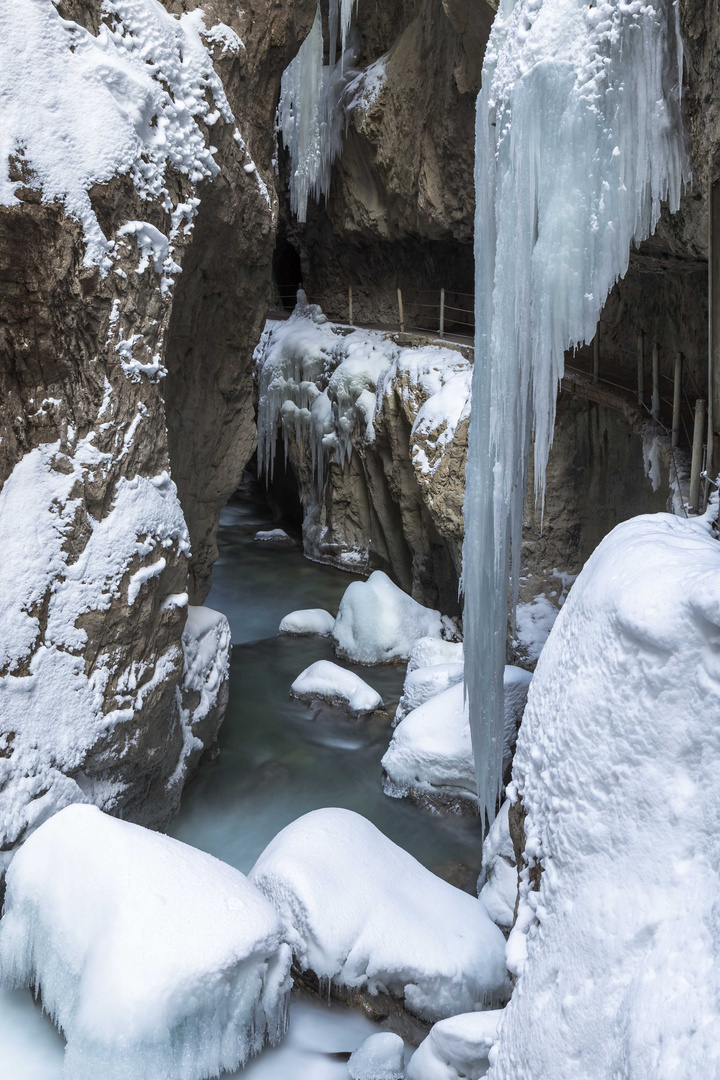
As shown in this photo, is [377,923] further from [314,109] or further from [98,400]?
[314,109]

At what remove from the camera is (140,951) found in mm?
3898

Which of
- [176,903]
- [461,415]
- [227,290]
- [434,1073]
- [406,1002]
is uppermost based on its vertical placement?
[227,290]

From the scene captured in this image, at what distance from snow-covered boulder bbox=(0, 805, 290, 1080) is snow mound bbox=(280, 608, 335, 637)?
7092 millimetres

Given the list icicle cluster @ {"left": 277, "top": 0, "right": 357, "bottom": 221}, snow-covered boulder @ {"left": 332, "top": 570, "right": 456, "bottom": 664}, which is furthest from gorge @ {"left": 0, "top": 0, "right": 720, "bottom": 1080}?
icicle cluster @ {"left": 277, "top": 0, "right": 357, "bottom": 221}

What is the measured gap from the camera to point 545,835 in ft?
9.02

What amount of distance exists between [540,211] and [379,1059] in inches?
208

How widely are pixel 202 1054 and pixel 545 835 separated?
2.35m

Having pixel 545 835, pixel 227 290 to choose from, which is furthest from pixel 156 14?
pixel 545 835

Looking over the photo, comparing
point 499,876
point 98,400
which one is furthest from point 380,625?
point 98,400

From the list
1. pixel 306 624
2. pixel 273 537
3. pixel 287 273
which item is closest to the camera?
pixel 306 624

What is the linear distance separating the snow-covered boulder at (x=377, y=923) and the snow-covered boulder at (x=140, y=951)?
0.31m

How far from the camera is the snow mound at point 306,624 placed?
11.8m

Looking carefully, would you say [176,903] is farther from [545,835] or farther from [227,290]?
[227,290]

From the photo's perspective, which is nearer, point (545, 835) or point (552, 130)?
point (545, 835)
